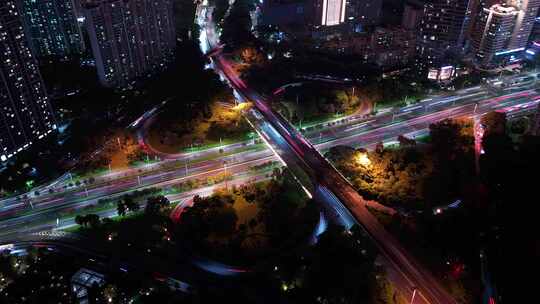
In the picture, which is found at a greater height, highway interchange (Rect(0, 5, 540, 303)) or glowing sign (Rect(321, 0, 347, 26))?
glowing sign (Rect(321, 0, 347, 26))

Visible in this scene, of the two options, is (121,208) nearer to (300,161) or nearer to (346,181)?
(300,161)

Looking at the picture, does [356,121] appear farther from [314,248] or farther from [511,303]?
[511,303]

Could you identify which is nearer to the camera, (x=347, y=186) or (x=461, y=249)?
(x=461, y=249)

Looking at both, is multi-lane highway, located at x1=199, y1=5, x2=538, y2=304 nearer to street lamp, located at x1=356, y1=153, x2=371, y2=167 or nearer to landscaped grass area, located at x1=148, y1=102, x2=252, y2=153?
street lamp, located at x1=356, y1=153, x2=371, y2=167

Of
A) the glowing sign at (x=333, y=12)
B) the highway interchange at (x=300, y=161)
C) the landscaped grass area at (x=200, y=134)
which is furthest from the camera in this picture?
the glowing sign at (x=333, y=12)

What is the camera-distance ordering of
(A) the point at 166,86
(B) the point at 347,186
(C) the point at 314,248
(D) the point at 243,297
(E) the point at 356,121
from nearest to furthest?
(D) the point at 243,297, (C) the point at 314,248, (B) the point at 347,186, (E) the point at 356,121, (A) the point at 166,86

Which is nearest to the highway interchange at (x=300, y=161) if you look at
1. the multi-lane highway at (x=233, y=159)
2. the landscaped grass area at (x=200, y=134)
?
the multi-lane highway at (x=233, y=159)

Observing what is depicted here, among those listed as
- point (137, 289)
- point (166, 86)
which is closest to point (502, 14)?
point (166, 86)

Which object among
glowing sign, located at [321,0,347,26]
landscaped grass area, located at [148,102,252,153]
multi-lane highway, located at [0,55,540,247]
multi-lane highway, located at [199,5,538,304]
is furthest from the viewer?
glowing sign, located at [321,0,347,26]

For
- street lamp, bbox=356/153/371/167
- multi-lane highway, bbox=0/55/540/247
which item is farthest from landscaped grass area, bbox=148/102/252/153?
street lamp, bbox=356/153/371/167

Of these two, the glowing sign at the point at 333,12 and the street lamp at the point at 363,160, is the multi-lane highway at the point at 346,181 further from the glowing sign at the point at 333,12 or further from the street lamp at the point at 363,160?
the glowing sign at the point at 333,12

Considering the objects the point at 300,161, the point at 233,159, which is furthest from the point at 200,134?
the point at 300,161
